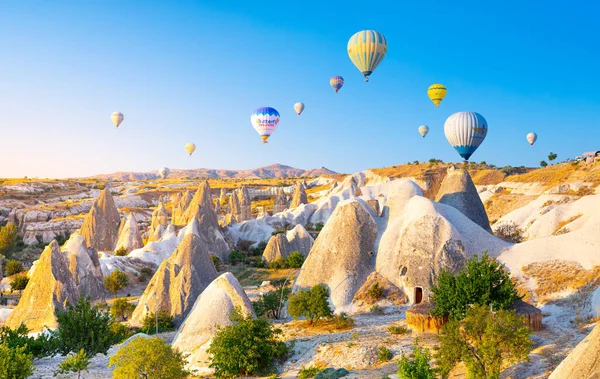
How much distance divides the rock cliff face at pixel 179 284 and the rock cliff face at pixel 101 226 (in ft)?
89.9

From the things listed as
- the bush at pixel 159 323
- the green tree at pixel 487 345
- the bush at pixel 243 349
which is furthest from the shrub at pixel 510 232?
the bush at pixel 243 349

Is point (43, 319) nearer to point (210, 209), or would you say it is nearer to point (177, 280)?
point (177, 280)

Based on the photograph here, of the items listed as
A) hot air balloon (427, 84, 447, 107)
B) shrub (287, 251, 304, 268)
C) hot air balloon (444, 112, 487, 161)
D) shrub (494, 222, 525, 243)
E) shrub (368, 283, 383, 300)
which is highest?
hot air balloon (427, 84, 447, 107)

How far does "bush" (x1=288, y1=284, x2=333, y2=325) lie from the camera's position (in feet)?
74.6

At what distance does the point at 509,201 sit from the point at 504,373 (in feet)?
183

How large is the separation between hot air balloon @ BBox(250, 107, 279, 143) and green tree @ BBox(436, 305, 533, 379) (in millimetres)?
46130

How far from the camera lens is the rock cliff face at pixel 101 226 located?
52.8 meters

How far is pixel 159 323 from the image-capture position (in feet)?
86.2

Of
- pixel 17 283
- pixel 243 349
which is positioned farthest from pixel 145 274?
pixel 243 349

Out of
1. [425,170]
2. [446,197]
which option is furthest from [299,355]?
[425,170]

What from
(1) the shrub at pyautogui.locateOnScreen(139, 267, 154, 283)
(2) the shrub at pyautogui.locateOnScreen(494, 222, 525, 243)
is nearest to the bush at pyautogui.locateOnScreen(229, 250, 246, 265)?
(1) the shrub at pyautogui.locateOnScreen(139, 267, 154, 283)

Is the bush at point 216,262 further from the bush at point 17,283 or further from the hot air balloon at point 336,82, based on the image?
the hot air balloon at point 336,82

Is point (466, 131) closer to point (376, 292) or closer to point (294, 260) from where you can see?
point (294, 260)

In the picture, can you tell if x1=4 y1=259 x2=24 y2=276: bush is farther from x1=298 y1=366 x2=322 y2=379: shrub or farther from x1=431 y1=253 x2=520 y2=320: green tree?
x1=431 y1=253 x2=520 y2=320: green tree
